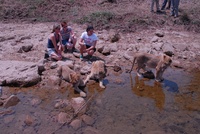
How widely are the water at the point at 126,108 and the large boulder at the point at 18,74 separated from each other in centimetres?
27

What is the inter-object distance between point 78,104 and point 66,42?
4.09 meters

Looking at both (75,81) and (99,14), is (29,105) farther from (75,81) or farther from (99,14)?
(99,14)

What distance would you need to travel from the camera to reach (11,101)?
7148mm

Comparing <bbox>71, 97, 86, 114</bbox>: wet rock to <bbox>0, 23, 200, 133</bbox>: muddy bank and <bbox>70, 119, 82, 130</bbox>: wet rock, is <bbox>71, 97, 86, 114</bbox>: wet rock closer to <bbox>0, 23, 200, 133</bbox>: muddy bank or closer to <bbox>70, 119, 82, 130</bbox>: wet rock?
<bbox>0, 23, 200, 133</bbox>: muddy bank

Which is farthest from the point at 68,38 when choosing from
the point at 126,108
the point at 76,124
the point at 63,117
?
the point at 76,124

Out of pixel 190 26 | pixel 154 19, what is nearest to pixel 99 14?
pixel 154 19

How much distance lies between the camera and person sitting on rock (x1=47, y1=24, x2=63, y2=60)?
948 centimetres

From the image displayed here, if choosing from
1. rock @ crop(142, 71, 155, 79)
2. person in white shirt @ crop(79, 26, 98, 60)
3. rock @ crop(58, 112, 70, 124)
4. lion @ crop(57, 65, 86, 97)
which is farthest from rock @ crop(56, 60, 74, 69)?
rock @ crop(142, 71, 155, 79)

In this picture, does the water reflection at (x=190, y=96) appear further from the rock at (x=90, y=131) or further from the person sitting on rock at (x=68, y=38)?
the person sitting on rock at (x=68, y=38)

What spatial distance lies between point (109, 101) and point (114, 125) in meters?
1.17

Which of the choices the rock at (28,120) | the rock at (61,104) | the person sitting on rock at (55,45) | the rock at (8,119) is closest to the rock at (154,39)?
the person sitting on rock at (55,45)

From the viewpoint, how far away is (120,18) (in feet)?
46.4

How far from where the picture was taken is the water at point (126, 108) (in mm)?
6453

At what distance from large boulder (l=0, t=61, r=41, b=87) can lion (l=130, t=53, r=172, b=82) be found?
147 inches
